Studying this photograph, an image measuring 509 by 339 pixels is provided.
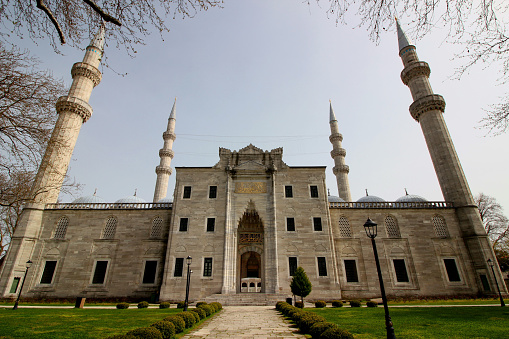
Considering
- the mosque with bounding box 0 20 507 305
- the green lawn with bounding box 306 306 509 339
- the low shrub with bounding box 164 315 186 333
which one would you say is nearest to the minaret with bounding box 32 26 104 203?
the mosque with bounding box 0 20 507 305

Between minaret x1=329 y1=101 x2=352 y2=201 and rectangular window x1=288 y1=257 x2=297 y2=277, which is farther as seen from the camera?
minaret x1=329 y1=101 x2=352 y2=201

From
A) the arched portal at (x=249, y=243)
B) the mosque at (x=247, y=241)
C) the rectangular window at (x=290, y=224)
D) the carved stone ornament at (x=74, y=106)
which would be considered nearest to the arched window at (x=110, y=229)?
the mosque at (x=247, y=241)

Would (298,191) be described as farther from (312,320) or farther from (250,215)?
(312,320)

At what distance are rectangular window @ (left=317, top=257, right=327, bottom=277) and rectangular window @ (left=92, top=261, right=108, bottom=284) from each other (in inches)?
696

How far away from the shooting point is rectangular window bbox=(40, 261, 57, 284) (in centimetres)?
2162

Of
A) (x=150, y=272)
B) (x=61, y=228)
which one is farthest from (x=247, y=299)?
(x=61, y=228)

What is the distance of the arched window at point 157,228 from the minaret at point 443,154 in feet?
86.9

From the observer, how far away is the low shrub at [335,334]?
18.5 ft

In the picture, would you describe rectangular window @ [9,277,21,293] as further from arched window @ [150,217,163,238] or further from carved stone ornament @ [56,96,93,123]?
carved stone ornament @ [56,96,93,123]

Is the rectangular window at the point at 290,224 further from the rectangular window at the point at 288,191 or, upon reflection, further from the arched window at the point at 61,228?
the arched window at the point at 61,228

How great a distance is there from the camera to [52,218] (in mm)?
23578

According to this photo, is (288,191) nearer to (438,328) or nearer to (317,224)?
(317,224)

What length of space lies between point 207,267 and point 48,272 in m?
13.3

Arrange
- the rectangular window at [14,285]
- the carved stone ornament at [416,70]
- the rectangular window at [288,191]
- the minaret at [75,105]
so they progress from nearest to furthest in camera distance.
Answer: the rectangular window at [14,285] < the rectangular window at [288,191] < the minaret at [75,105] < the carved stone ornament at [416,70]
